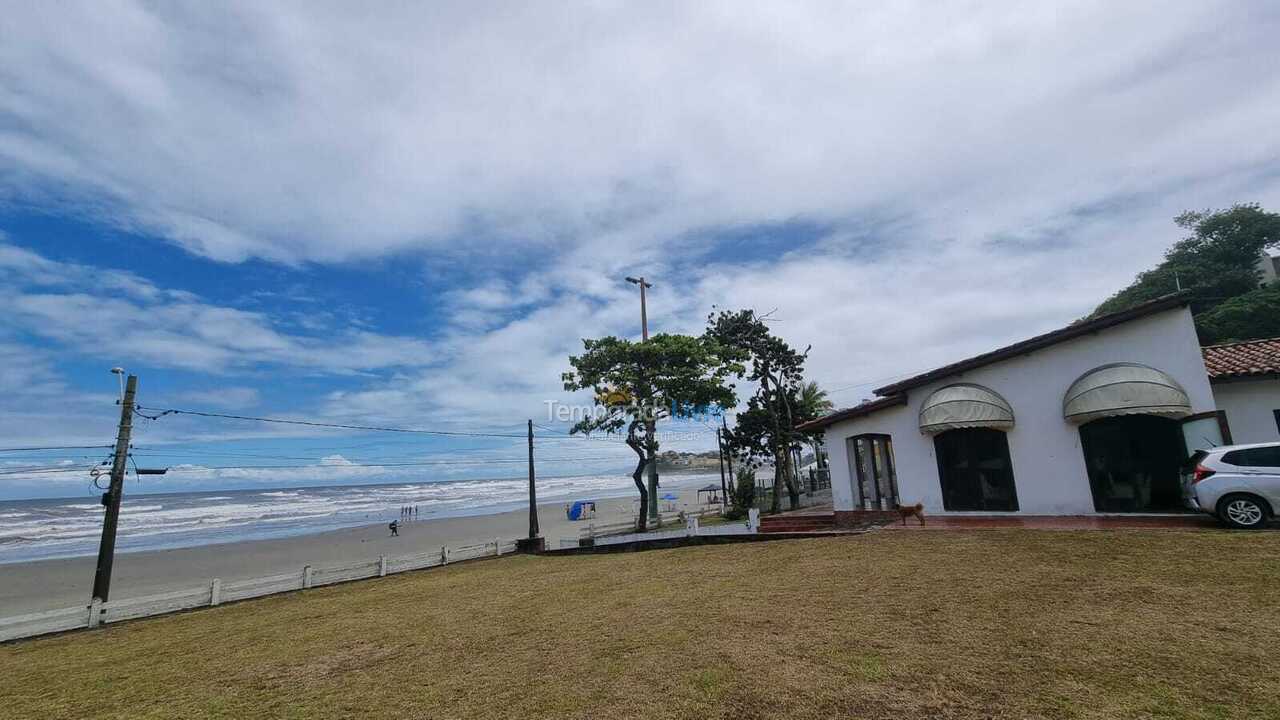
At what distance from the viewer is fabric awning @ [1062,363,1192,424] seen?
1172cm

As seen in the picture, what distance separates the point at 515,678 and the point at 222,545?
120ft

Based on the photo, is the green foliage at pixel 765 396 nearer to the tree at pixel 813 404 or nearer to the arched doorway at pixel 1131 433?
the tree at pixel 813 404

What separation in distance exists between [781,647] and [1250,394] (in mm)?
14630

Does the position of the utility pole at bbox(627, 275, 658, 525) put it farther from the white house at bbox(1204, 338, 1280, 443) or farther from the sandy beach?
the white house at bbox(1204, 338, 1280, 443)

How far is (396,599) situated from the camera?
1188cm

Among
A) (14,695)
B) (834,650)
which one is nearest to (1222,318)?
(834,650)

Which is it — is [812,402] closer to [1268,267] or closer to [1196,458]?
[1196,458]

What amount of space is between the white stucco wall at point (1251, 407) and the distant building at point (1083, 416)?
0.08ft

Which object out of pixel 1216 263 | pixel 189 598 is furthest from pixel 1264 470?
pixel 1216 263

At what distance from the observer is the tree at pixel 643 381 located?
23.8 metres

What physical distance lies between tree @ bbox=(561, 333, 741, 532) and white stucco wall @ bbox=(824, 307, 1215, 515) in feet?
34.4

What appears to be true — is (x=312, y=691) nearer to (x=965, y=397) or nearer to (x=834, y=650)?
(x=834, y=650)

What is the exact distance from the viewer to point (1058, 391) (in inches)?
527

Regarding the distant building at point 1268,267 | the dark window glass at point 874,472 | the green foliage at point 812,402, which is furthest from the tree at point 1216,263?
the dark window glass at point 874,472
